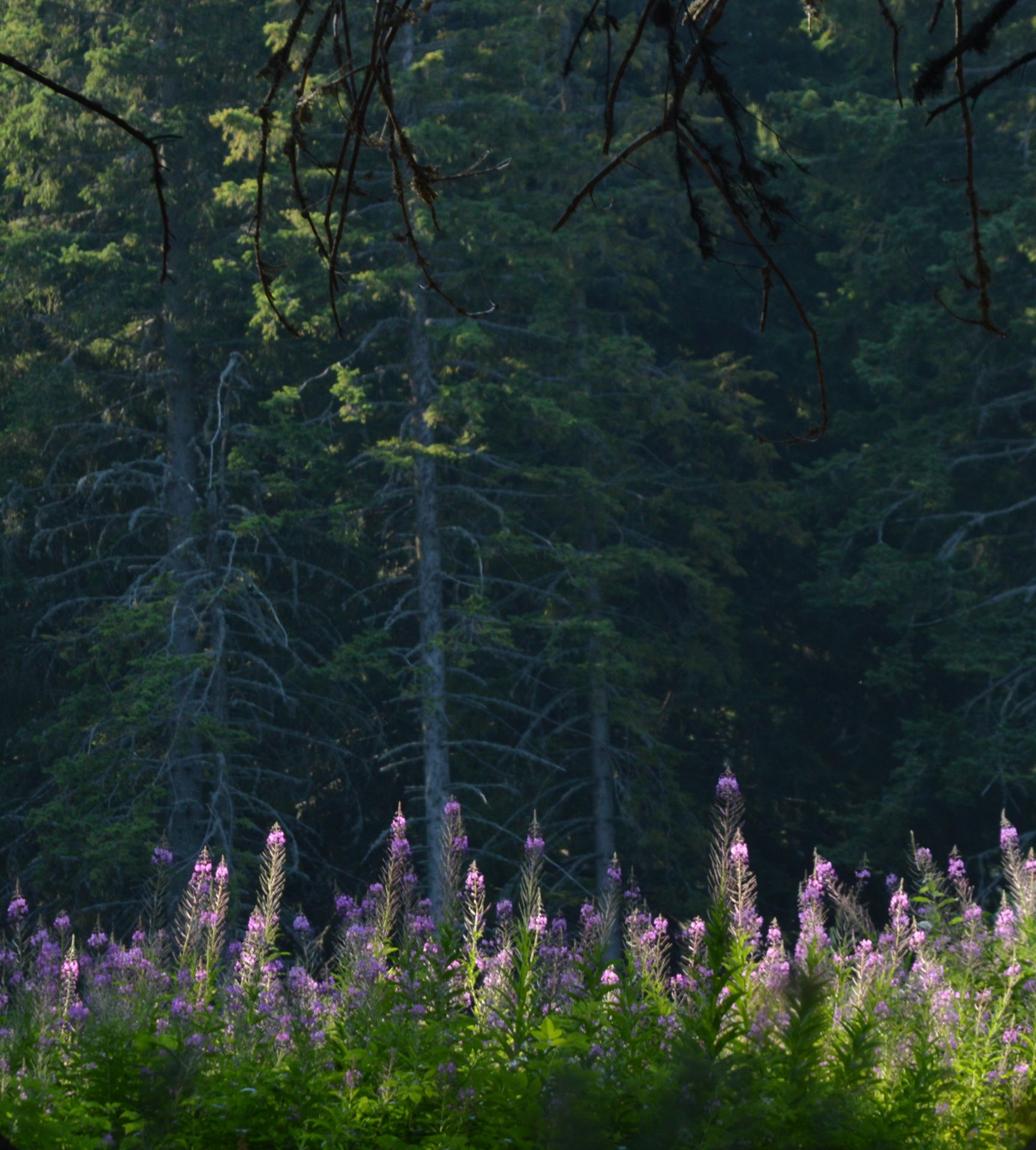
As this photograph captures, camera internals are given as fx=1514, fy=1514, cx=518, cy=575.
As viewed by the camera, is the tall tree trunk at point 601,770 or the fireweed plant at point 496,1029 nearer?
the fireweed plant at point 496,1029

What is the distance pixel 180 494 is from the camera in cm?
1784

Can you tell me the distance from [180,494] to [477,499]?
3.68 meters

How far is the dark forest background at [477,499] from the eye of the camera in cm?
1638

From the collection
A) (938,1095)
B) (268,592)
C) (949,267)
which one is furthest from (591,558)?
(938,1095)

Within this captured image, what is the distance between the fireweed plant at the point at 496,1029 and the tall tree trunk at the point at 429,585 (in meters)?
9.89

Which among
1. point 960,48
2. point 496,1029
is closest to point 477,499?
point 496,1029

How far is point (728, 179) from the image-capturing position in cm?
295

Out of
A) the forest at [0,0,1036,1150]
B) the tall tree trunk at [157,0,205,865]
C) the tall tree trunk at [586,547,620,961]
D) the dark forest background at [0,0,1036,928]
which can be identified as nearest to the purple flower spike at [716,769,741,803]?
the forest at [0,0,1036,1150]

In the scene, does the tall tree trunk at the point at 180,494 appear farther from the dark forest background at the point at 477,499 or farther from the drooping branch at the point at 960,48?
the drooping branch at the point at 960,48

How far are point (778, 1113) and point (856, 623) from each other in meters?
16.9

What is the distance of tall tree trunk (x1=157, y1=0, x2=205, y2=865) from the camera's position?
51.1ft

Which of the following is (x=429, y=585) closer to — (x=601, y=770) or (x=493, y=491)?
(x=493, y=491)

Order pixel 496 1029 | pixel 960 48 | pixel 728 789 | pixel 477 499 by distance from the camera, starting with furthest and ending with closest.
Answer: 1. pixel 477 499
2. pixel 728 789
3. pixel 496 1029
4. pixel 960 48

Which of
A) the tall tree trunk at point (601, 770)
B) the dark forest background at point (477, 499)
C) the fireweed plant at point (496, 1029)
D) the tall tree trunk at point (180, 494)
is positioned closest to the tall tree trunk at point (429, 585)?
the dark forest background at point (477, 499)
